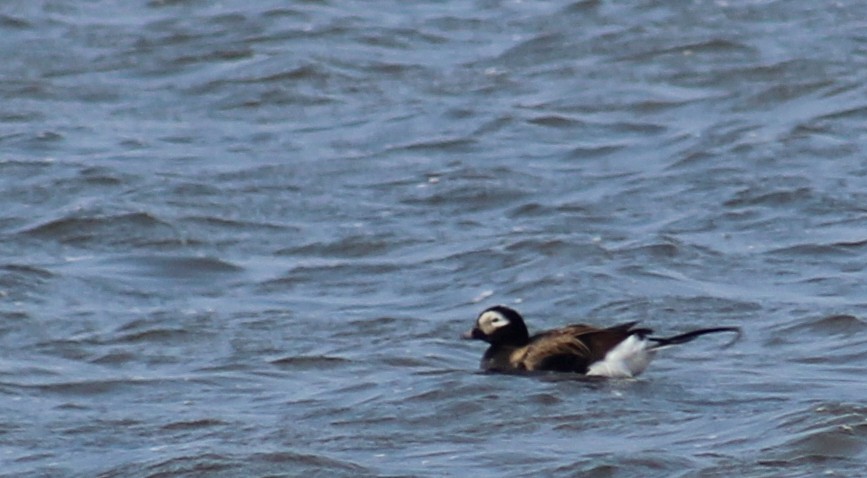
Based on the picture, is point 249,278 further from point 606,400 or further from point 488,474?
point 488,474

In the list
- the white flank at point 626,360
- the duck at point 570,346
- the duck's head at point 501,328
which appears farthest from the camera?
the duck's head at point 501,328

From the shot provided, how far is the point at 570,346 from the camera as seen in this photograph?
9.86 meters

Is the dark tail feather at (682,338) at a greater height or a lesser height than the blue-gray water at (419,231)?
greater

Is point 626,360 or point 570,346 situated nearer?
point 626,360

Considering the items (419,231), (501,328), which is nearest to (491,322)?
(501,328)

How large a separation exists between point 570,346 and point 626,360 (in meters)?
0.44

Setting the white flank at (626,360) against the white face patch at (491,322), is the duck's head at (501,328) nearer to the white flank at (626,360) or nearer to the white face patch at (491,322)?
the white face patch at (491,322)

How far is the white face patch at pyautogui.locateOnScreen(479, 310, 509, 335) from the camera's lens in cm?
1005

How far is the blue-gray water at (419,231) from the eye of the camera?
8648 millimetres

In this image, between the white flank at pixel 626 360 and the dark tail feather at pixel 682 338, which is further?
the dark tail feather at pixel 682 338

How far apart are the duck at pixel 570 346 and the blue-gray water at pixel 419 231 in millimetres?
134

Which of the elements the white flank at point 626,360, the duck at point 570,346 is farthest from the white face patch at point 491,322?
the white flank at point 626,360

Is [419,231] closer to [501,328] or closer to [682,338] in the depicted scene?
[501,328]

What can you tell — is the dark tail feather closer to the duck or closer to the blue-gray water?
the duck
